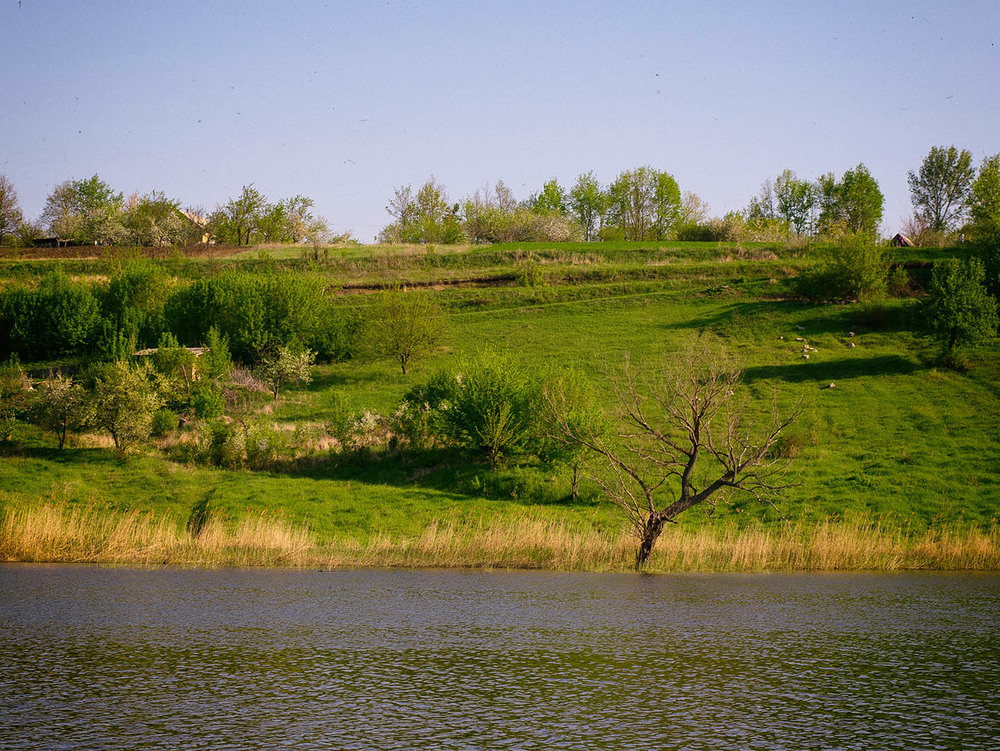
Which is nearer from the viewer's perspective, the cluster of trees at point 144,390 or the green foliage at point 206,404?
the cluster of trees at point 144,390

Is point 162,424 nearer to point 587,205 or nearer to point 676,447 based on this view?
point 676,447

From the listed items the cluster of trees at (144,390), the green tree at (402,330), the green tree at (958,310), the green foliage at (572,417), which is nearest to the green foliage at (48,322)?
the cluster of trees at (144,390)

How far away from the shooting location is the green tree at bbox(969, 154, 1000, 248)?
72688mm

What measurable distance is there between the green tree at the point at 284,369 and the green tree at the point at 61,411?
13507 millimetres

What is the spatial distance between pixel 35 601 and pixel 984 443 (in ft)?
146

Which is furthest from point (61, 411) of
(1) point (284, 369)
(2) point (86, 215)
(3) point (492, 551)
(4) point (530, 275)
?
(2) point (86, 215)

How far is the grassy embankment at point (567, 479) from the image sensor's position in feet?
84.5

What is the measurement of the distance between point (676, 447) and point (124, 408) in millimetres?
31285

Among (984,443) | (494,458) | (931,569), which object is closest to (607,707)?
(931,569)

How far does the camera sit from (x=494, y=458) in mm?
42875

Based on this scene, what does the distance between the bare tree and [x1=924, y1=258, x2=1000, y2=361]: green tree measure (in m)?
16.4

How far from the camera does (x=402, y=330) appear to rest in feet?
208

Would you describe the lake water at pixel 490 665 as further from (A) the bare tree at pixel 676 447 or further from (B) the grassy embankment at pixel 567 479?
(B) the grassy embankment at pixel 567 479

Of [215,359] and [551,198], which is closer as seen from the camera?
[215,359]
